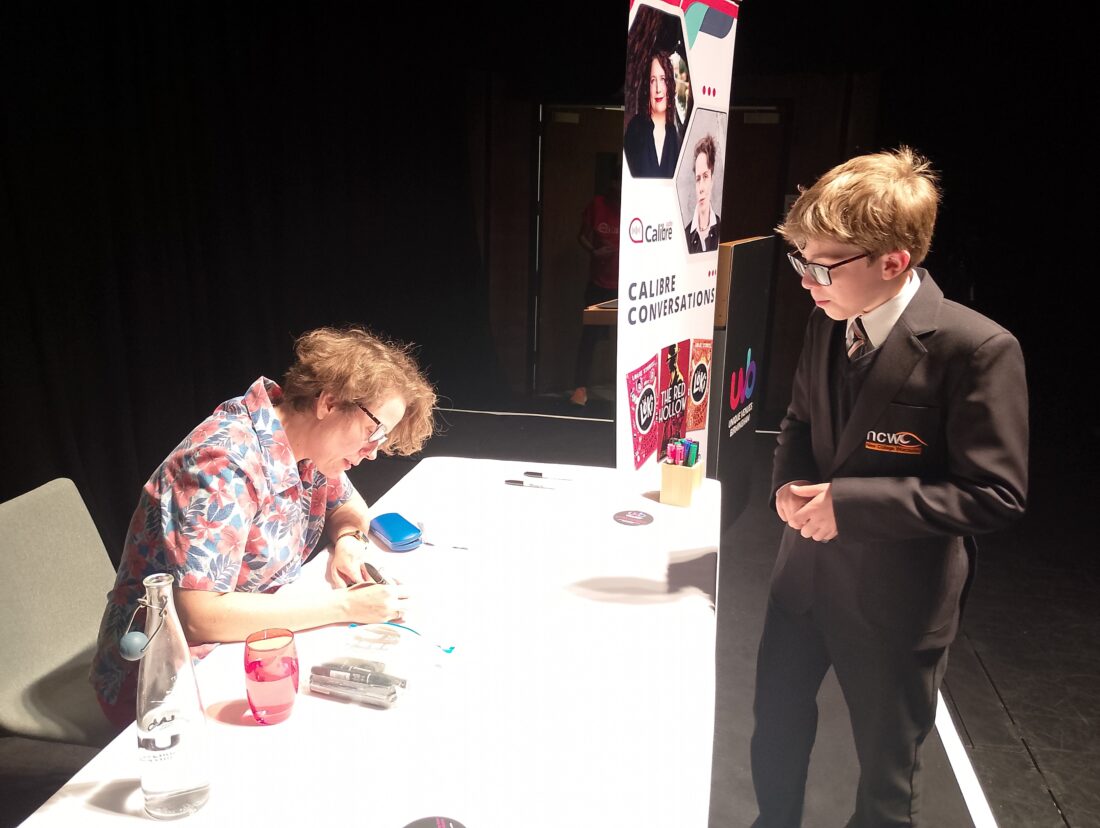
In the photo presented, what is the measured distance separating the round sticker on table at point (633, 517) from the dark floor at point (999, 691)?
786 millimetres

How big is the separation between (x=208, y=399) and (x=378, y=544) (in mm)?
1990

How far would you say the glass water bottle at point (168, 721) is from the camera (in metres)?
0.90

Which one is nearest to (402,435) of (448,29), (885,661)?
(885,661)

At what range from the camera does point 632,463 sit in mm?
2057

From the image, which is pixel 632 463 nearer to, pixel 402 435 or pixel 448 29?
pixel 402 435

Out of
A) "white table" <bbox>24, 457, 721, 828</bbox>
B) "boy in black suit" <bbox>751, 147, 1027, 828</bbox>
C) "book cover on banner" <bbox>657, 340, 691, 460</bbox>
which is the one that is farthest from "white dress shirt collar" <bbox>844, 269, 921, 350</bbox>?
"book cover on banner" <bbox>657, 340, 691, 460</bbox>

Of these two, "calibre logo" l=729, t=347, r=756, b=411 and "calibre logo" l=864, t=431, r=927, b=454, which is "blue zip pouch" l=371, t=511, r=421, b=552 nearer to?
"calibre logo" l=864, t=431, r=927, b=454

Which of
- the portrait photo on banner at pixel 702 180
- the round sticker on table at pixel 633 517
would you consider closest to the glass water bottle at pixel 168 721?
the round sticker on table at pixel 633 517

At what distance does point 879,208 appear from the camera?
1.31 m

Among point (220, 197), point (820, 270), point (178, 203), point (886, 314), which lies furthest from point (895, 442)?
point (220, 197)

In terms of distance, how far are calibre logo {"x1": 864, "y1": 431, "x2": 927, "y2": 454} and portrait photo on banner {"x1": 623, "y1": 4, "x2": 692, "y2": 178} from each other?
809 mm

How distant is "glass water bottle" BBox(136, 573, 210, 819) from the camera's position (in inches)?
35.3

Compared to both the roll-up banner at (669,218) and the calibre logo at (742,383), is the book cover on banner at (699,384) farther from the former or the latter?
the calibre logo at (742,383)

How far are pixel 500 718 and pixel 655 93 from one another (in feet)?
4.67
